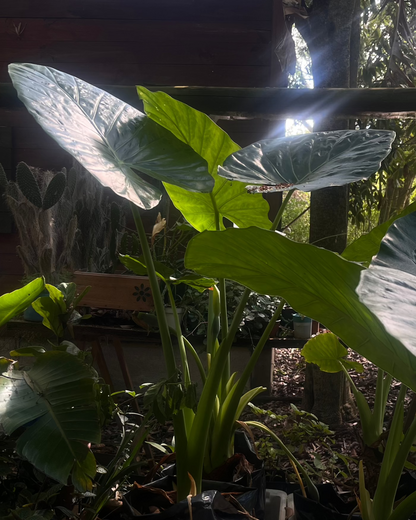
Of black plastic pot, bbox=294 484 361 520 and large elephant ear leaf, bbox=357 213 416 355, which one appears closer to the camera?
large elephant ear leaf, bbox=357 213 416 355

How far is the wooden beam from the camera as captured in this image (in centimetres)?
116

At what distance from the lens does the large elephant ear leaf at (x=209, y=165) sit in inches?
39.3

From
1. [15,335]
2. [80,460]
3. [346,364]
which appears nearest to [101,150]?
[80,460]

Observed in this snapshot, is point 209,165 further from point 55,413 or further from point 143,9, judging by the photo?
point 143,9

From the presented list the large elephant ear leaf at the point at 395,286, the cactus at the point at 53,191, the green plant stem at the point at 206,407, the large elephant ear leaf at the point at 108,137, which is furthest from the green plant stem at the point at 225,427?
the cactus at the point at 53,191

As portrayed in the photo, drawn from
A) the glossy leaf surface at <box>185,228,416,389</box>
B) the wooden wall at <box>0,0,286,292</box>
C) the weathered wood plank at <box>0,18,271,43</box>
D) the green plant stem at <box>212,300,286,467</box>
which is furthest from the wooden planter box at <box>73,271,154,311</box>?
the weathered wood plank at <box>0,18,271,43</box>

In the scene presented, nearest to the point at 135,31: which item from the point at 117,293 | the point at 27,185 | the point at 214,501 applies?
the point at 27,185

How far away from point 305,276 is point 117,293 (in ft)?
4.88

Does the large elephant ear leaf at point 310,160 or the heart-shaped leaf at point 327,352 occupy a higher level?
the large elephant ear leaf at point 310,160

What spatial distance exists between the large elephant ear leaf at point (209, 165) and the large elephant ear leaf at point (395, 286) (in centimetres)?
58

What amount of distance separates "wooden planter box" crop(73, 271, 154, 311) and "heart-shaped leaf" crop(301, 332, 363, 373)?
0.82 meters

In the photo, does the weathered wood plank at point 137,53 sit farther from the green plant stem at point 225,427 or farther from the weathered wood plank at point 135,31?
the green plant stem at point 225,427

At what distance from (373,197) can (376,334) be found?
4013mm

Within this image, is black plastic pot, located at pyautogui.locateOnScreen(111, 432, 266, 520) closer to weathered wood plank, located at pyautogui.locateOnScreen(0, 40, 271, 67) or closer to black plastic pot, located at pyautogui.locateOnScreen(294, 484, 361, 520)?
black plastic pot, located at pyautogui.locateOnScreen(294, 484, 361, 520)
